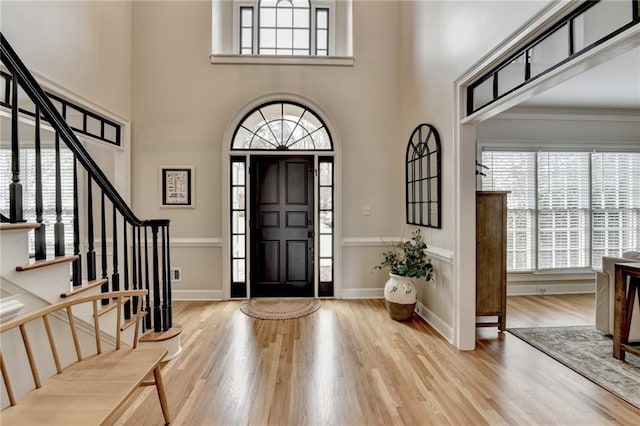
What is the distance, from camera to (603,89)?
13.1ft

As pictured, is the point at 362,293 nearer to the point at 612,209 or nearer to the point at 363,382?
the point at 363,382

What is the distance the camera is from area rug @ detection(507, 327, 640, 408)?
222 centimetres

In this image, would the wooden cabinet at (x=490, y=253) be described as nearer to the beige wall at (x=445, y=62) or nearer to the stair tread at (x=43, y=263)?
the beige wall at (x=445, y=62)

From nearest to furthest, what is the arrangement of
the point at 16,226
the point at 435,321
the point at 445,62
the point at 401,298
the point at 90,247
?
1. the point at 16,226
2. the point at 90,247
3. the point at 445,62
4. the point at 435,321
5. the point at 401,298

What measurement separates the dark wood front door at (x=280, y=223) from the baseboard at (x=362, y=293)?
485 mm

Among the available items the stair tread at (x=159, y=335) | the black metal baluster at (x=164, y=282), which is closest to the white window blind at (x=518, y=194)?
the black metal baluster at (x=164, y=282)

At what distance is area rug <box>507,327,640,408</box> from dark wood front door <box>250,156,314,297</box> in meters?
2.65

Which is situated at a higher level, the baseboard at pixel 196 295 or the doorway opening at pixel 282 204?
the doorway opening at pixel 282 204

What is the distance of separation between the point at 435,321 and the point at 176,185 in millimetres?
3689

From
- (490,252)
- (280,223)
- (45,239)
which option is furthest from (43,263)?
(490,252)

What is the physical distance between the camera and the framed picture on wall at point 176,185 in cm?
435

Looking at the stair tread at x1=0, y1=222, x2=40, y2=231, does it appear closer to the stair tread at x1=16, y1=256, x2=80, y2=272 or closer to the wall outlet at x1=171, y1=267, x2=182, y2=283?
the stair tread at x1=16, y1=256, x2=80, y2=272

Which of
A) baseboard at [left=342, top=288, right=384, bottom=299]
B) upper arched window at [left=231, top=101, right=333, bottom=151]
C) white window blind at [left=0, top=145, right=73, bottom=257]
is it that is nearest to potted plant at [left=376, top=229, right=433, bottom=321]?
baseboard at [left=342, top=288, right=384, bottom=299]

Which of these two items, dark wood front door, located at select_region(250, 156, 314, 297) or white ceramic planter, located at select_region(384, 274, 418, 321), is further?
dark wood front door, located at select_region(250, 156, 314, 297)
